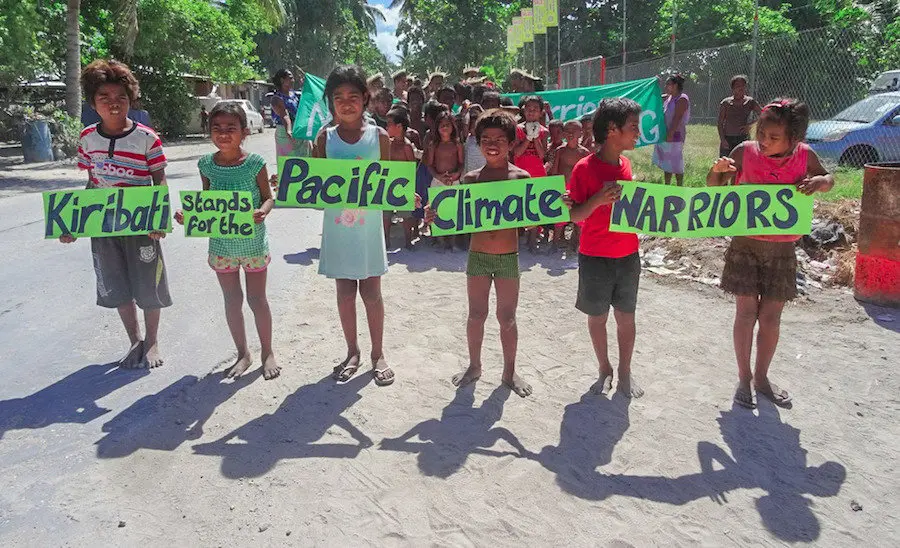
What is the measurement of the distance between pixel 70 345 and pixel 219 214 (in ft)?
5.70

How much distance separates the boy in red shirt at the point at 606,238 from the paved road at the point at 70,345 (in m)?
2.43

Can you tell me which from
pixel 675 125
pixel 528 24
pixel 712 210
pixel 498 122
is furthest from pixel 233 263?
pixel 528 24

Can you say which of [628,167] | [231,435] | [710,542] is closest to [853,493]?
[710,542]

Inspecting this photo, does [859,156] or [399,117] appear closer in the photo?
[399,117]

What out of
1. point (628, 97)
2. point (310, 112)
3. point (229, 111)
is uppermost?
point (628, 97)

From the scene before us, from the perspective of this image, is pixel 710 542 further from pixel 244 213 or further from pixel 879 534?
pixel 244 213

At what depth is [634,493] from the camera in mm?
2863

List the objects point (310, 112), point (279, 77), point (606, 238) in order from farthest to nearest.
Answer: point (279, 77) < point (310, 112) < point (606, 238)

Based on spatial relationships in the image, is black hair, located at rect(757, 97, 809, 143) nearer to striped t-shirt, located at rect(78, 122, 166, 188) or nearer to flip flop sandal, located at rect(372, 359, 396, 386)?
flip flop sandal, located at rect(372, 359, 396, 386)

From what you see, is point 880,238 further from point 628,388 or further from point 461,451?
point 461,451

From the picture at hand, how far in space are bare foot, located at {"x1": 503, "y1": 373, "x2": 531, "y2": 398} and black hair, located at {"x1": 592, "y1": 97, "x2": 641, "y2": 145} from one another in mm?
1455

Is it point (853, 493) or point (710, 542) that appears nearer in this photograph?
point (710, 542)

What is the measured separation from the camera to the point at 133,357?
13.8 ft

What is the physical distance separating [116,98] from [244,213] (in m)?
1.00
